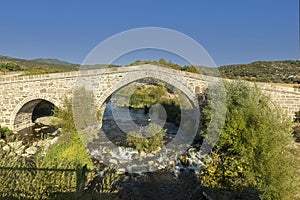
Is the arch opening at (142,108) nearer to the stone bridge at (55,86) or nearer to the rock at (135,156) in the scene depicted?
the stone bridge at (55,86)

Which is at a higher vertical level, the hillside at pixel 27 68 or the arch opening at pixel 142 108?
the hillside at pixel 27 68

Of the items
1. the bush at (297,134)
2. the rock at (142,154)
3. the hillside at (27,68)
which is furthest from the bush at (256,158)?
the hillside at (27,68)

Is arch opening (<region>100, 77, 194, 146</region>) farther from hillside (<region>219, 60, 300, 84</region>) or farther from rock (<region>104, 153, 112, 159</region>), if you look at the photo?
hillside (<region>219, 60, 300, 84</region>)

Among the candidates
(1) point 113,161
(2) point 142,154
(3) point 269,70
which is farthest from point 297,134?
(3) point 269,70

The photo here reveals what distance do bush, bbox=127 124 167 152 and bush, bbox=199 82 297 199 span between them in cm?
466

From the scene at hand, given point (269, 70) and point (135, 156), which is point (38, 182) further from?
point (269, 70)

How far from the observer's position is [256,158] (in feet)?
16.8

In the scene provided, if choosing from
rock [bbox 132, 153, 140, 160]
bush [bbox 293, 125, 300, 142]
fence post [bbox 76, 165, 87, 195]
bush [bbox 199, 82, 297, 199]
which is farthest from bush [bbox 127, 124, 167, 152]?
fence post [bbox 76, 165, 87, 195]

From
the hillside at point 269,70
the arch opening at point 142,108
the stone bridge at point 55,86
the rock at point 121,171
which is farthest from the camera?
the hillside at point 269,70

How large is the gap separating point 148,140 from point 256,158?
6.64m

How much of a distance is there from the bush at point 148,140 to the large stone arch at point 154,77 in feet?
8.98

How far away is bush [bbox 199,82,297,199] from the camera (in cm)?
458

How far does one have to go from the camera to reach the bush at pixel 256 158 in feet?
15.0

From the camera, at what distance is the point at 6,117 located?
1415 centimetres
